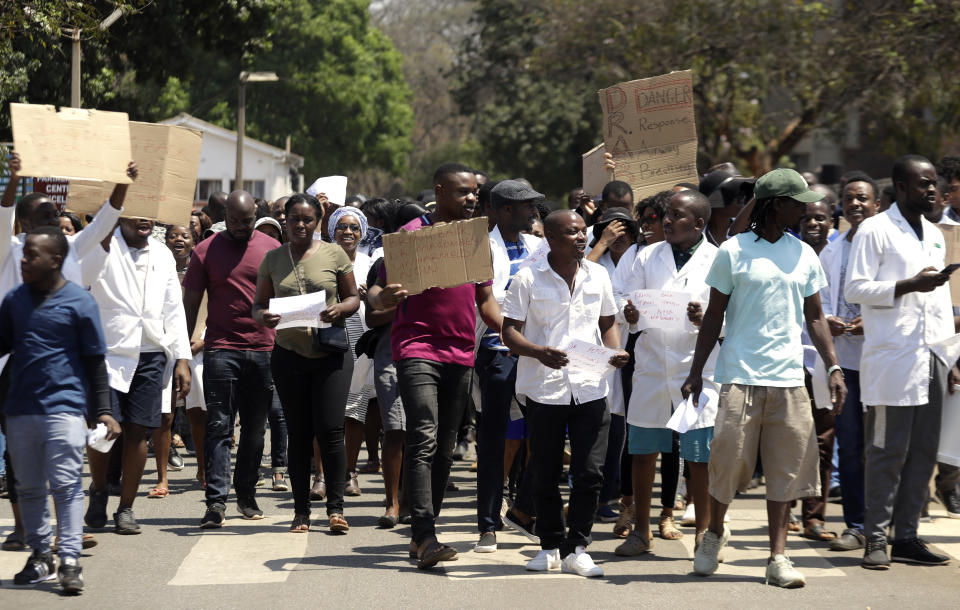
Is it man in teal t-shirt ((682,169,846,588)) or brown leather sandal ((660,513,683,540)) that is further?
brown leather sandal ((660,513,683,540))

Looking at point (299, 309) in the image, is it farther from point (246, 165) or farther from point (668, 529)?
point (246, 165)

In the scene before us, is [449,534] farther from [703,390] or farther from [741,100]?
[741,100]

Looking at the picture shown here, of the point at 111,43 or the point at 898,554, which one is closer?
the point at 898,554

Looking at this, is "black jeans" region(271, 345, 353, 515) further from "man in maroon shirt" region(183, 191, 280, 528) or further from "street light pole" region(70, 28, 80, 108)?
"street light pole" region(70, 28, 80, 108)

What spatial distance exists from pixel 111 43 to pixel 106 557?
14.5 meters

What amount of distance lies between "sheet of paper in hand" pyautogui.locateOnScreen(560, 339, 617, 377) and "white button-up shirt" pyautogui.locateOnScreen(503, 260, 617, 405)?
0.08 m

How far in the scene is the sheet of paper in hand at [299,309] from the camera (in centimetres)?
812

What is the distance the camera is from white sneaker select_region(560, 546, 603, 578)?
7.36 meters

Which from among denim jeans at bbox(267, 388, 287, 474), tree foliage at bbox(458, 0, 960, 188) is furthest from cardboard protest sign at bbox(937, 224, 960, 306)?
tree foliage at bbox(458, 0, 960, 188)

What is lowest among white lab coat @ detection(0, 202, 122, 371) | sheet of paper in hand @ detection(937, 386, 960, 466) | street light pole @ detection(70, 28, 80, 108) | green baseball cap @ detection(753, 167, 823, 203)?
sheet of paper in hand @ detection(937, 386, 960, 466)

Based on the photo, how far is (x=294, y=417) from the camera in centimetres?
847

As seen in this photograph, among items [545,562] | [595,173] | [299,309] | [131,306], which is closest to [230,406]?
[131,306]

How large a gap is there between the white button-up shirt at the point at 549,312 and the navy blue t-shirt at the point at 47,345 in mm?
2274

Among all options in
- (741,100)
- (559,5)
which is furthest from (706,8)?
(559,5)
